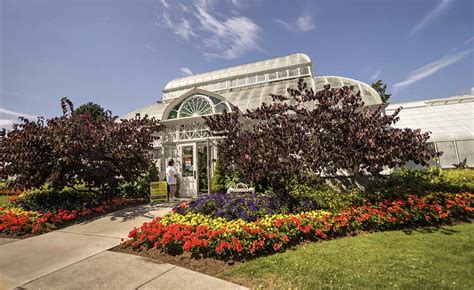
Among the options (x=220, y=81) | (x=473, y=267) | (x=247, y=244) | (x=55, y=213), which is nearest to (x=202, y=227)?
(x=247, y=244)

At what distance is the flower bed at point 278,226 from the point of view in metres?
4.72

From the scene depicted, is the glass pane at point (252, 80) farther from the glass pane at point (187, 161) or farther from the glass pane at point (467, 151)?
the glass pane at point (467, 151)

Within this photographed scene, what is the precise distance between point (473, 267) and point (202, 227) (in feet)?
16.6

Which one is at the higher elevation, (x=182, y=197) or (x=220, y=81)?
(x=220, y=81)

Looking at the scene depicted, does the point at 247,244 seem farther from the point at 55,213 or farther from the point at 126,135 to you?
the point at 126,135

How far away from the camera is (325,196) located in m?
7.70

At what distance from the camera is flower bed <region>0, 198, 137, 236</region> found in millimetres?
6904

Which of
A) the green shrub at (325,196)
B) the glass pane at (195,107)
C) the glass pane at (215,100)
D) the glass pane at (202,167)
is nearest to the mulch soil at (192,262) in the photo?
the green shrub at (325,196)

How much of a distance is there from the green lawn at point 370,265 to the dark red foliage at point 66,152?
26.3 feet

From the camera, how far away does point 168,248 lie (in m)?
4.93

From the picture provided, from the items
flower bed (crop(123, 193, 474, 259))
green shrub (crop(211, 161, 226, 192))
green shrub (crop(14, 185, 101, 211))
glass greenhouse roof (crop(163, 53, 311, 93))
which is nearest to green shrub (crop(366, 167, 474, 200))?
flower bed (crop(123, 193, 474, 259))

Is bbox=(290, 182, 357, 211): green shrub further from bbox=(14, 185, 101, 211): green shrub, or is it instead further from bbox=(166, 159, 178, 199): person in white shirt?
bbox=(14, 185, 101, 211): green shrub

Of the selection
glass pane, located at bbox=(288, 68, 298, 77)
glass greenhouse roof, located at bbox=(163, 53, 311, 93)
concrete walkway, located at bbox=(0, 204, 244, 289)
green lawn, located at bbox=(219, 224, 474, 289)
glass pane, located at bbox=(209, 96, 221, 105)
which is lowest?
green lawn, located at bbox=(219, 224, 474, 289)

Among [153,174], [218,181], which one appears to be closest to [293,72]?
[218,181]
